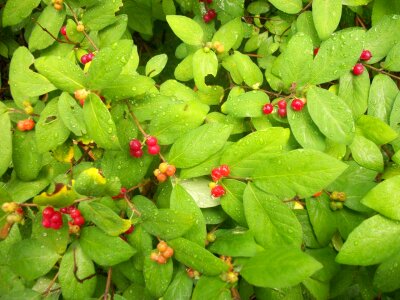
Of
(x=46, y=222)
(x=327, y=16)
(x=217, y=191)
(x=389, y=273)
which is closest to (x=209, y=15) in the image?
(x=327, y=16)

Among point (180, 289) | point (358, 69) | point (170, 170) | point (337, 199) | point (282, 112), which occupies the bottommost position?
point (180, 289)

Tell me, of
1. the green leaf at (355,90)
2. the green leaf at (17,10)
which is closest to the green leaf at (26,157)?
the green leaf at (17,10)

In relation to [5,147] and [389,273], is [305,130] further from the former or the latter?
[5,147]

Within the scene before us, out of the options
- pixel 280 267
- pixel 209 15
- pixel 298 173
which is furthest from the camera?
pixel 209 15

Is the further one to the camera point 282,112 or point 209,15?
point 209,15

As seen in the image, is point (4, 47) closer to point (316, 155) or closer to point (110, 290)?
point (110, 290)

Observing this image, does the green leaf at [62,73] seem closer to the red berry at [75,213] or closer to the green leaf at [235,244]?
the red berry at [75,213]

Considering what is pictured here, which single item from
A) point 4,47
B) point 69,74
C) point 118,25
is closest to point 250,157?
point 69,74

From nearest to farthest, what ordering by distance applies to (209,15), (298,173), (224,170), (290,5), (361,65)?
(298,173) → (224,170) → (361,65) → (290,5) → (209,15)
